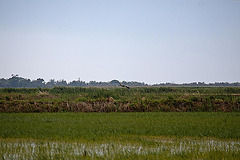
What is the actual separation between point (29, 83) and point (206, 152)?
12370 cm

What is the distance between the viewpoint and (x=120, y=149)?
930 centimetres

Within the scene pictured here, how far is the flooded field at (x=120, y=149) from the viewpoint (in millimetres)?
8375

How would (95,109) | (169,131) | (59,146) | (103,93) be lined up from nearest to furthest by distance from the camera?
1. (59,146)
2. (169,131)
3. (95,109)
4. (103,93)

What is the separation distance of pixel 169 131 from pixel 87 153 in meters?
4.55

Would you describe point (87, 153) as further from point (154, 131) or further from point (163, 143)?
point (154, 131)

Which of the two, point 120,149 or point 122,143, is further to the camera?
point 122,143

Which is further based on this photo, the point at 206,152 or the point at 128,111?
the point at 128,111

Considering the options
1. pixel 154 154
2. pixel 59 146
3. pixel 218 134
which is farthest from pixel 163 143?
pixel 59 146

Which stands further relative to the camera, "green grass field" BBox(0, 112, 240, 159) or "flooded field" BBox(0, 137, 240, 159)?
"green grass field" BBox(0, 112, 240, 159)

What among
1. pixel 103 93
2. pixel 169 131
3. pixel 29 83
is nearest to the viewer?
pixel 169 131

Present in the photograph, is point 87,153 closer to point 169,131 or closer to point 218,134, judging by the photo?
point 169,131

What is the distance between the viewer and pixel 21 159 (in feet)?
27.2

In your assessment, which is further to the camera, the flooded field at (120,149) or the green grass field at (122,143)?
the green grass field at (122,143)

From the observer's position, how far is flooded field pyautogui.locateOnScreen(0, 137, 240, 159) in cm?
838
